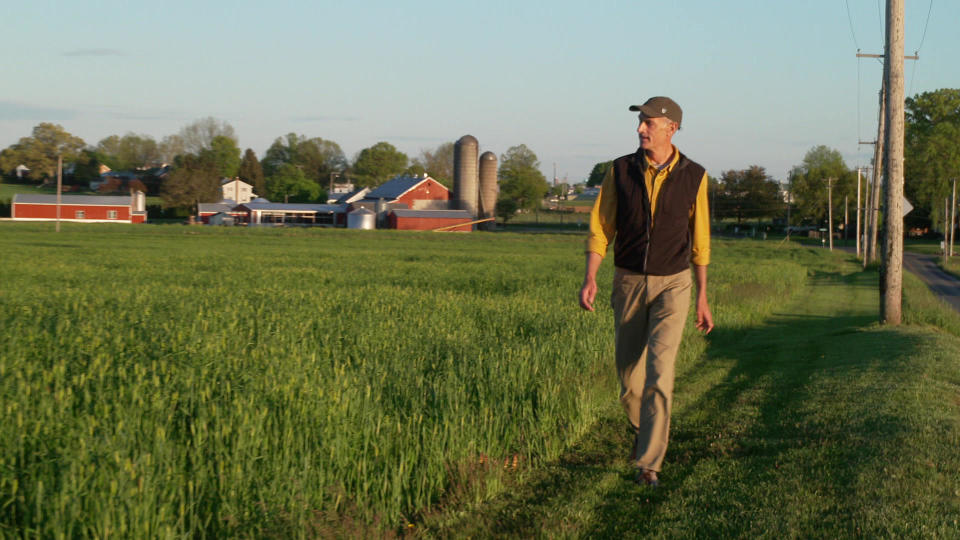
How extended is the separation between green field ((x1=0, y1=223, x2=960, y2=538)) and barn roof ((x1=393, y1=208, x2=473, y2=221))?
83956 mm

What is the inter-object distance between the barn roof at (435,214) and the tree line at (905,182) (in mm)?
36985

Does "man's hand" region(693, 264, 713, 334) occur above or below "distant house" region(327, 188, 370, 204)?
below

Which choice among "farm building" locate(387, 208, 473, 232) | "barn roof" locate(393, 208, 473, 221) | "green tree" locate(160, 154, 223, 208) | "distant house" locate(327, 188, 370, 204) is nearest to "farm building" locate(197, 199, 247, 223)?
"green tree" locate(160, 154, 223, 208)

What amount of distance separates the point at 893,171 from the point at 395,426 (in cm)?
1372

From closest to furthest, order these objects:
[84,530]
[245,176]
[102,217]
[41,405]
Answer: [84,530]
[41,405]
[102,217]
[245,176]

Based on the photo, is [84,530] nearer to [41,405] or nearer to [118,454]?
[118,454]

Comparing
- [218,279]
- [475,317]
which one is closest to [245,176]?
[218,279]

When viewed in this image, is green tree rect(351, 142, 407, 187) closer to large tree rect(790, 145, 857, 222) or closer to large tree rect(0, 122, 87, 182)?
large tree rect(0, 122, 87, 182)

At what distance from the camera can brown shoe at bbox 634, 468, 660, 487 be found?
5.89 metres

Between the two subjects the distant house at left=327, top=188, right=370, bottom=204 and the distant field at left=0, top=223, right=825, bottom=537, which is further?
the distant house at left=327, top=188, right=370, bottom=204

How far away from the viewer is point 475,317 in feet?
42.8

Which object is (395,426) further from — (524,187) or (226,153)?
(226,153)

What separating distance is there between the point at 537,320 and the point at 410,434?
663 centimetres

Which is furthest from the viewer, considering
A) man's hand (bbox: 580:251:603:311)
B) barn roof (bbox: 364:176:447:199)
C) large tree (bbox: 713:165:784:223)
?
large tree (bbox: 713:165:784:223)
